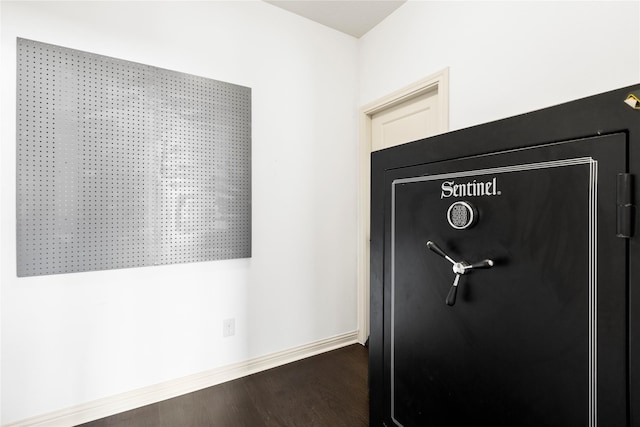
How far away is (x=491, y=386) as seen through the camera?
35.8 inches

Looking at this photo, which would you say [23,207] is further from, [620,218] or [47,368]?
[620,218]

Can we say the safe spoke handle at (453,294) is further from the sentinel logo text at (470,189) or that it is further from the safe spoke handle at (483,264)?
the sentinel logo text at (470,189)

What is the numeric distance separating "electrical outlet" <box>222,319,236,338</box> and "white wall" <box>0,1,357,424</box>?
0.10 feet

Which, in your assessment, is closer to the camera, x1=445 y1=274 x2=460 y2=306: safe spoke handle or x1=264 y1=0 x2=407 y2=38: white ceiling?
x1=445 y1=274 x2=460 y2=306: safe spoke handle

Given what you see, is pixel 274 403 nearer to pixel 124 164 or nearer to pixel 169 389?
pixel 169 389

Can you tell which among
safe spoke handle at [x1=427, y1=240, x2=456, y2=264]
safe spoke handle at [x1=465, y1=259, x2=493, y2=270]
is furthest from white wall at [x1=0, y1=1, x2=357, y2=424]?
safe spoke handle at [x1=465, y1=259, x2=493, y2=270]

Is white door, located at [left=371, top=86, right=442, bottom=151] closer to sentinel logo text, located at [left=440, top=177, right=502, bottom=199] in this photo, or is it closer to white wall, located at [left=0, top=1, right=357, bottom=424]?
white wall, located at [left=0, top=1, right=357, bottom=424]

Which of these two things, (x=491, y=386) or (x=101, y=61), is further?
(x=101, y=61)

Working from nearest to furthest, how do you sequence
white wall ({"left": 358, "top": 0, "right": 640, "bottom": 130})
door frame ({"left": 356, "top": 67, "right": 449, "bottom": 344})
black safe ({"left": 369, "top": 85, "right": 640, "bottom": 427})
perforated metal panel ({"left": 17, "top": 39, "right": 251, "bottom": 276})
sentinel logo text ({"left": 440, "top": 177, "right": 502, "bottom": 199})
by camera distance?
black safe ({"left": 369, "top": 85, "right": 640, "bottom": 427}), sentinel logo text ({"left": 440, "top": 177, "right": 502, "bottom": 199}), white wall ({"left": 358, "top": 0, "right": 640, "bottom": 130}), perforated metal panel ({"left": 17, "top": 39, "right": 251, "bottom": 276}), door frame ({"left": 356, "top": 67, "right": 449, "bottom": 344})

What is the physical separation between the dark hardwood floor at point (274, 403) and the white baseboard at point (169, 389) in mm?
39

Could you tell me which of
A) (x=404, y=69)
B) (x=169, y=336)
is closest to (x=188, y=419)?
(x=169, y=336)

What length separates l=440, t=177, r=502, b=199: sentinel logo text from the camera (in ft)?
3.01

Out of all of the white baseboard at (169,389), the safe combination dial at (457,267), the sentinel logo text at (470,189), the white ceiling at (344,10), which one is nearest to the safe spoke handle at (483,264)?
the safe combination dial at (457,267)

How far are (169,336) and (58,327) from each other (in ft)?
1.81
